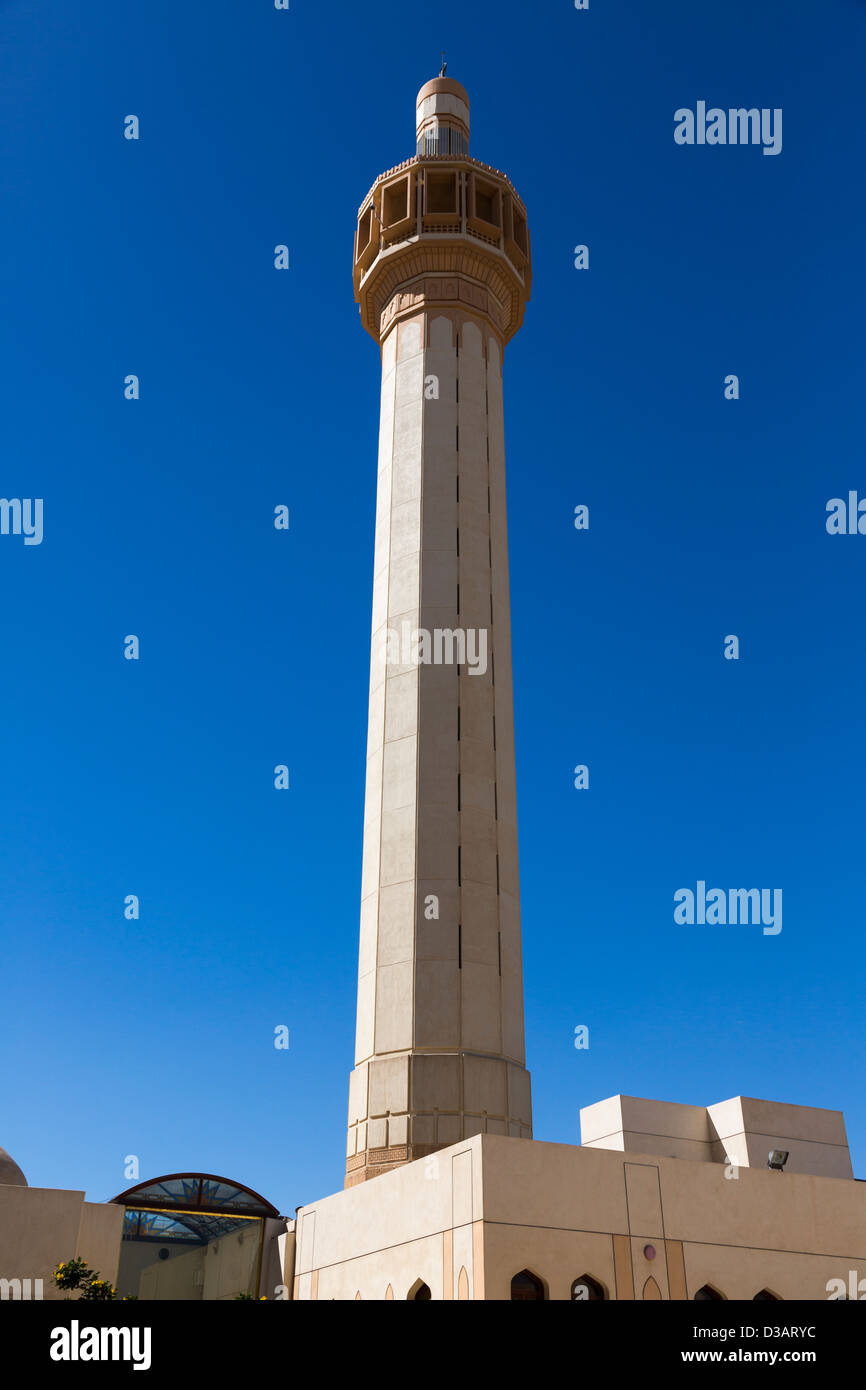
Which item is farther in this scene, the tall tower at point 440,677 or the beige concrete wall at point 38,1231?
the beige concrete wall at point 38,1231

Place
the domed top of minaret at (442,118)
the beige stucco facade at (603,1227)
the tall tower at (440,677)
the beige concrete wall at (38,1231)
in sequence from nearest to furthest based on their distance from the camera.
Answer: the beige stucco facade at (603,1227) < the tall tower at (440,677) < the beige concrete wall at (38,1231) < the domed top of minaret at (442,118)

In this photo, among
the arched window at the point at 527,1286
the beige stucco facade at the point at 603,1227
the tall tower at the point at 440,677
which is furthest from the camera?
the tall tower at the point at 440,677

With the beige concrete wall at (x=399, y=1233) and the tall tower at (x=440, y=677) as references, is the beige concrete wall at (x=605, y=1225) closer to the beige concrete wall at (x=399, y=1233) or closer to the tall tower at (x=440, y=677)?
the beige concrete wall at (x=399, y=1233)

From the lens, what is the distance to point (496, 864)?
31.6m

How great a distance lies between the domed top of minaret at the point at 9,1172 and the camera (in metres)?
33.3

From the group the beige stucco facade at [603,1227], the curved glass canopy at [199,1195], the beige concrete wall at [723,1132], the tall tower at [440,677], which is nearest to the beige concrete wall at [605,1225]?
the beige stucco facade at [603,1227]

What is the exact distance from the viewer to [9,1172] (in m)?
33.6

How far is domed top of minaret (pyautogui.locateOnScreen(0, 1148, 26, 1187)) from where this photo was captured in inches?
1312

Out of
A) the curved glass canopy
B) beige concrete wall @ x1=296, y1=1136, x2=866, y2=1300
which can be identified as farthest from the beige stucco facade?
the curved glass canopy

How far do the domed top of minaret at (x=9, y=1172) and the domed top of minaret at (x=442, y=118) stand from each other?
39763 millimetres

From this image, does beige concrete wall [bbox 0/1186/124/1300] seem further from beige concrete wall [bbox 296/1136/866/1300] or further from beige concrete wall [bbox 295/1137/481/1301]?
beige concrete wall [bbox 296/1136/866/1300]

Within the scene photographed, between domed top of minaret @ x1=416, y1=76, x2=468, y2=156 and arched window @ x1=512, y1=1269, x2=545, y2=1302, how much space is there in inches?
1579

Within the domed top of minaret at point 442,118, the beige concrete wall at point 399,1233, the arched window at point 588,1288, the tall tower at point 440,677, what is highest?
the domed top of minaret at point 442,118
